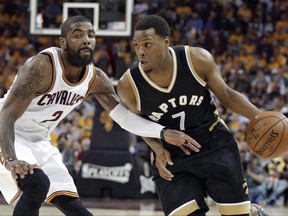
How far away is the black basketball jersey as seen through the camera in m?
4.48

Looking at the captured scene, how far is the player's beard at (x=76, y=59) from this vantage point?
4723 millimetres

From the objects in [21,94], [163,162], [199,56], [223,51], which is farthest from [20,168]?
[223,51]

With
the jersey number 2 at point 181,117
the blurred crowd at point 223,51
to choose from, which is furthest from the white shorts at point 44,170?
the blurred crowd at point 223,51

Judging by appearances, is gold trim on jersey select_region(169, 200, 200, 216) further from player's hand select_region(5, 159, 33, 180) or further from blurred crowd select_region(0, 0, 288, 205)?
blurred crowd select_region(0, 0, 288, 205)

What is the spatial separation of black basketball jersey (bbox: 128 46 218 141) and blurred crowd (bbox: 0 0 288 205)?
5.33m

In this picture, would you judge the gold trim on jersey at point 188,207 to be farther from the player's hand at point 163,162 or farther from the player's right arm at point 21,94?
the player's right arm at point 21,94

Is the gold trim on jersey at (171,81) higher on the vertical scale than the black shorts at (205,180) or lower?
higher

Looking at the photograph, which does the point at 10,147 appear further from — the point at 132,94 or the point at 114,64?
the point at 114,64

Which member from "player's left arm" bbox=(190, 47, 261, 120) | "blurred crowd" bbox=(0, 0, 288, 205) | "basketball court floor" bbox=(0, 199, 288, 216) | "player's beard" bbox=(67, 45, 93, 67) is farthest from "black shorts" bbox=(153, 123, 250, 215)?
"blurred crowd" bbox=(0, 0, 288, 205)

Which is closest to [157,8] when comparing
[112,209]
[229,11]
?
[229,11]

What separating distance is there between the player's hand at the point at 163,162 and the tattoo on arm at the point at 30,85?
0.98 m

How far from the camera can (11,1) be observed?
1764 cm

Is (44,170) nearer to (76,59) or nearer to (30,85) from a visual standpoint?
(30,85)

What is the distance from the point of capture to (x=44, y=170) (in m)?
4.68
